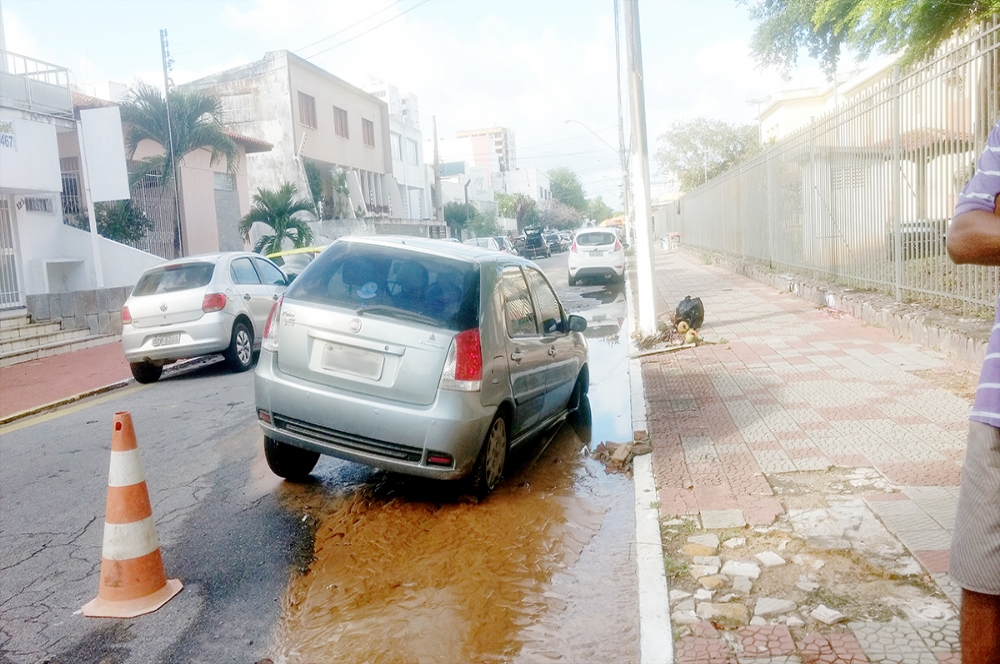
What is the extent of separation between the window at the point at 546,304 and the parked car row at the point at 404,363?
0.96 ft

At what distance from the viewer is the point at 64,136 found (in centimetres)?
2156

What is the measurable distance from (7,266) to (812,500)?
54.1ft

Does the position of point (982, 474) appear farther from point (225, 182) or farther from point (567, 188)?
point (567, 188)

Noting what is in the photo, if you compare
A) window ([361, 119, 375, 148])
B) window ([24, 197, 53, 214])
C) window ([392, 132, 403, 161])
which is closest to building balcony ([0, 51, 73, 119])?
window ([24, 197, 53, 214])

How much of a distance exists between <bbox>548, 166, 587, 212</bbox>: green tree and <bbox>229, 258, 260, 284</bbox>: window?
123069mm

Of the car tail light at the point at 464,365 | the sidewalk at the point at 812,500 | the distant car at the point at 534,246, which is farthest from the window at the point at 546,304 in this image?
the distant car at the point at 534,246

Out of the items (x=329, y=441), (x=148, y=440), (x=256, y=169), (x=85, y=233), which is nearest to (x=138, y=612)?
(x=329, y=441)

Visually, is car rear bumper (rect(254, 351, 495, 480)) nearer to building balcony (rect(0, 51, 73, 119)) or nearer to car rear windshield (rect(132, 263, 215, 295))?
car rear windshield (rect(132, 263, 215, 295))

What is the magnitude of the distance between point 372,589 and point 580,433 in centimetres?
347

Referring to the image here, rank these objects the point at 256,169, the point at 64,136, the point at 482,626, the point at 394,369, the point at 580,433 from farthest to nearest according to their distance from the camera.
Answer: the point at 256,169, the point at 64,136, the point at 580,433, the point at 394,369, the point at 482,626

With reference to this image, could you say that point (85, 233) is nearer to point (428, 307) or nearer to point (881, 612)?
point (428, 307)

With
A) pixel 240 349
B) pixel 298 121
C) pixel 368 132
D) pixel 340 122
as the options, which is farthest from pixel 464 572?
pixel 368 132

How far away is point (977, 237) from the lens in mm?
2137

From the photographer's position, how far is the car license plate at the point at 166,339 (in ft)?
34.7
